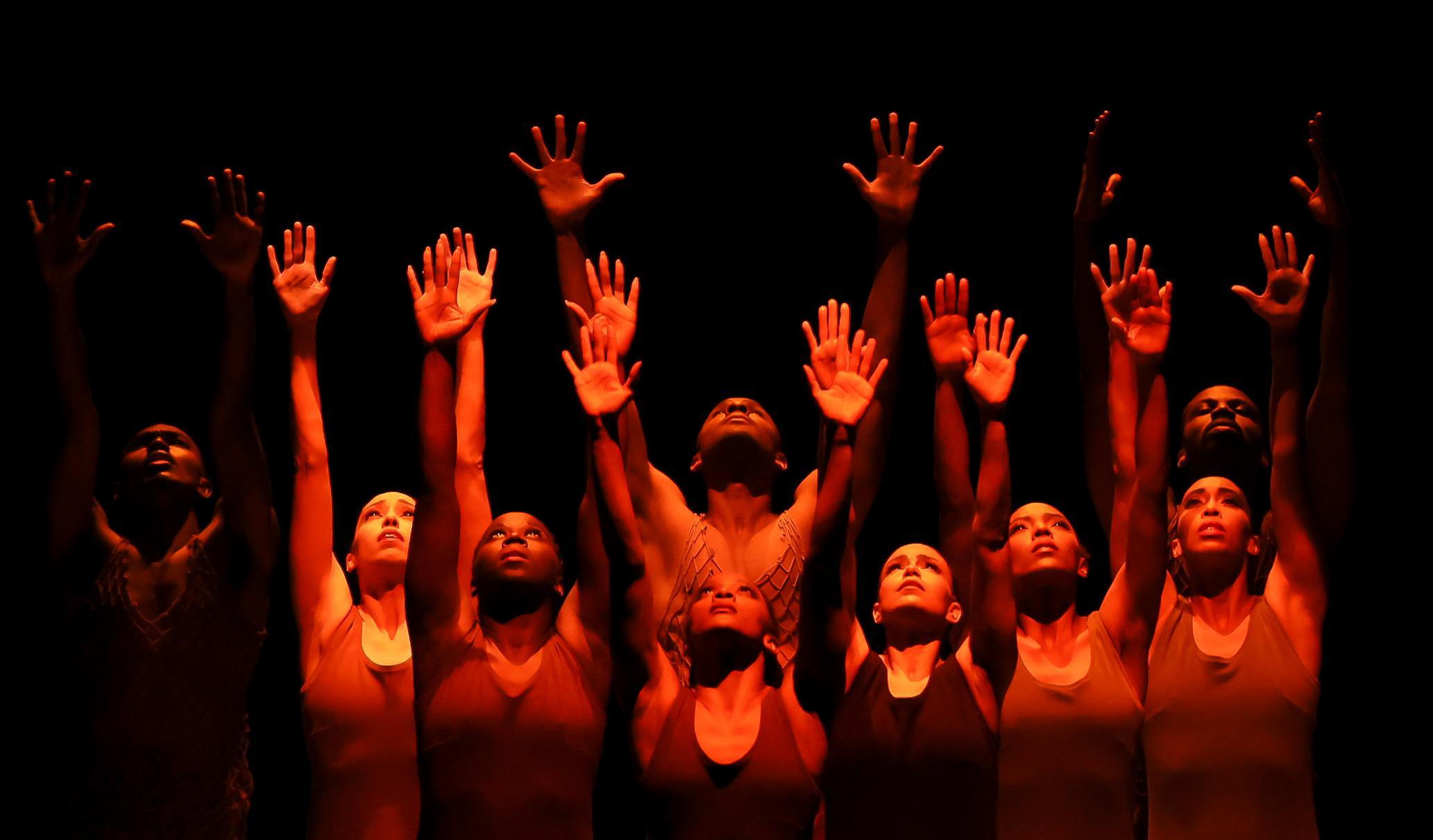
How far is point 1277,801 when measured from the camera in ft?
13.8

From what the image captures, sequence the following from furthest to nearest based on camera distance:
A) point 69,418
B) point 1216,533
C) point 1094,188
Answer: point 1094,188 < point 69,418 < point 1216,533

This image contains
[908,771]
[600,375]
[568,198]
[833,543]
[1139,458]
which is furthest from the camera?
[568,198]

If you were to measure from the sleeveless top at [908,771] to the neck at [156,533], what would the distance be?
5.35ft

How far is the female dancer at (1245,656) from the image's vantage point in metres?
4.21

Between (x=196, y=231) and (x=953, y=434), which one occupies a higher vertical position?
(x=196, y=231)

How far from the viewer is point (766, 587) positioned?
455cm

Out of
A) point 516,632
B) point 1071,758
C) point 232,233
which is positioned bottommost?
point 1071,758

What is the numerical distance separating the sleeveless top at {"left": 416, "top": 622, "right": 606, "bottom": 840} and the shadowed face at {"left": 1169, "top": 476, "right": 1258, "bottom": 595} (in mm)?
1365

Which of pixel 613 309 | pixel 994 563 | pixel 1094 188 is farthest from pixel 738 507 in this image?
pixel 1094 188

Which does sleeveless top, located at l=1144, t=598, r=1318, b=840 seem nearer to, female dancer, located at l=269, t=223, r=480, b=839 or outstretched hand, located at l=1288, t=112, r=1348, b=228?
outstretched hand, located at l=1288, t=112, r=1348, b=228

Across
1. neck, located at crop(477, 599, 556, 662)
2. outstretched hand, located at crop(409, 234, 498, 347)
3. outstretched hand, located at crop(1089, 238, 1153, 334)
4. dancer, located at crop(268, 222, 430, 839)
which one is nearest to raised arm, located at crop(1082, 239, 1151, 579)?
outstretched hand, located at crop(1089, 238, 1153, 334)

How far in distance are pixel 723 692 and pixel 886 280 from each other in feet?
3.79

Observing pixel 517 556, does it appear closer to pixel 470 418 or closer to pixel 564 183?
pixel 470 418

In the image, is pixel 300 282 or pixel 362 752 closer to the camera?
pixel 362 752
